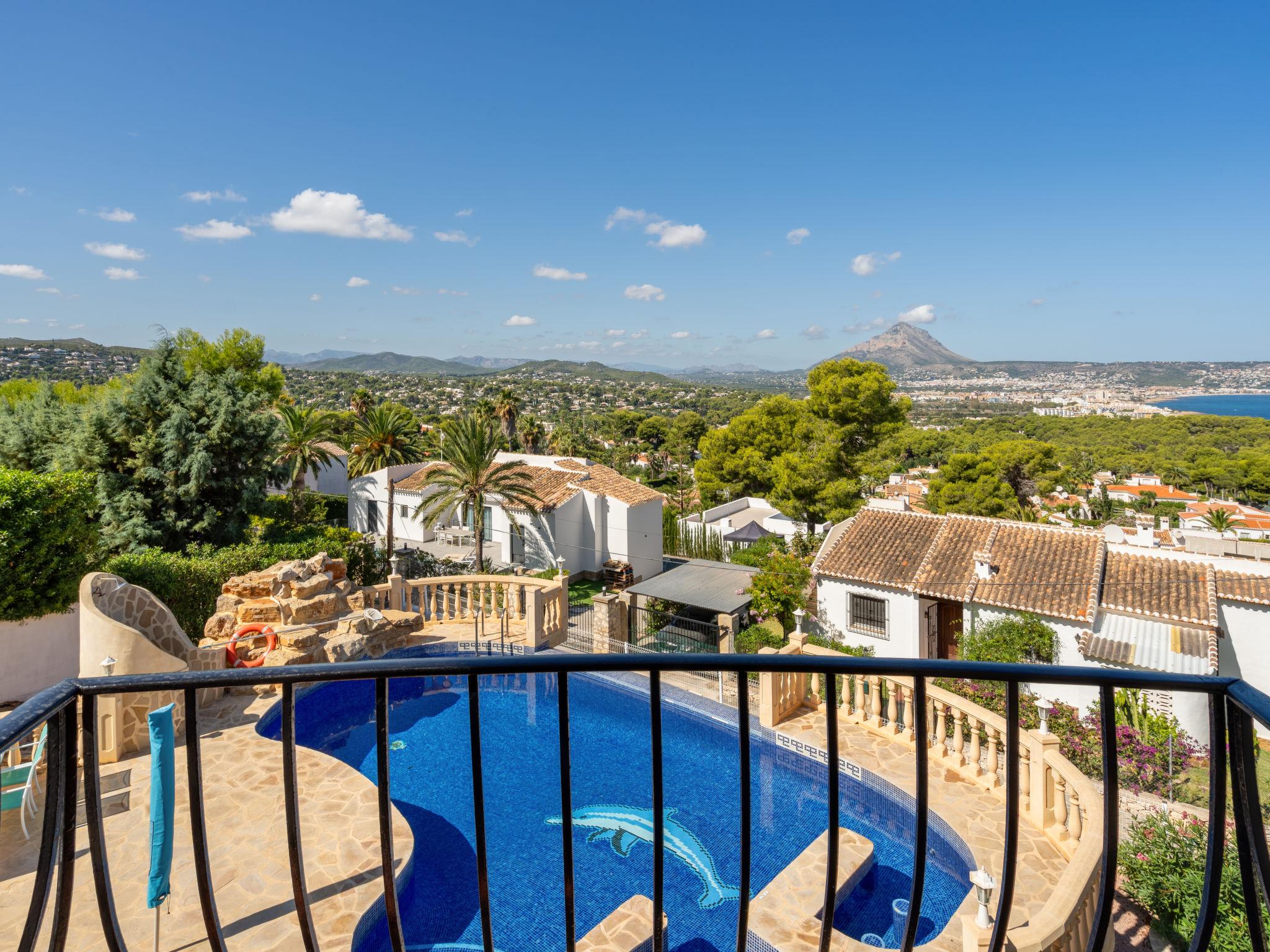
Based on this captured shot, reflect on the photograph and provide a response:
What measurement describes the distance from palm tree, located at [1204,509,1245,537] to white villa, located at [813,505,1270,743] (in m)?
21.9

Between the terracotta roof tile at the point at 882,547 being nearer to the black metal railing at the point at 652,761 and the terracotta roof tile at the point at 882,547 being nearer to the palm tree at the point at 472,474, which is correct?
the palm tree at the point at 472,474

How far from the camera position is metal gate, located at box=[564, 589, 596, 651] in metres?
12.7

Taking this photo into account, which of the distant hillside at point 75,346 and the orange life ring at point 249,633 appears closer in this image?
the orange life ring at point 249,633

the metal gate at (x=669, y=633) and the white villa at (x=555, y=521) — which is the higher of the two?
the white villa at (x=555, y=521)

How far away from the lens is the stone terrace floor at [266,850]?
4.70 meters

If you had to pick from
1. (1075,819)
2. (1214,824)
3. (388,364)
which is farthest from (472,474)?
(388,364)

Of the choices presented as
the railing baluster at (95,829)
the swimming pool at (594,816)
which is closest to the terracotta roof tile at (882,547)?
the swimming pool at (594,816)

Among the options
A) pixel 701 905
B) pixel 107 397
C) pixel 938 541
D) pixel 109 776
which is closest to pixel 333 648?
pixel 109 776

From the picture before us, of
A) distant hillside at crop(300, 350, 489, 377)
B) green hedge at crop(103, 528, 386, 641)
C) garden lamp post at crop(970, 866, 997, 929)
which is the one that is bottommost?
garden lamp post at crop(970, 866, 997, 929)

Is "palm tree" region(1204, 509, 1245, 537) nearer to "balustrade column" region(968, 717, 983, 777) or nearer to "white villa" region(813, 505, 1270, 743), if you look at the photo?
"white villa" region(813, 505, 1270, 743)

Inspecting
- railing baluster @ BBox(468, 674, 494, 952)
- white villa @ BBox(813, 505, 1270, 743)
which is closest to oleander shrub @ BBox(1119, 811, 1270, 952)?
railing baluster @ BBox(468, 674, 494, 952)

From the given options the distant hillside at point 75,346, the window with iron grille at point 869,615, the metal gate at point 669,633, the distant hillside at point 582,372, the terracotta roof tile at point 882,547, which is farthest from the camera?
the distant hillside at point 582,372

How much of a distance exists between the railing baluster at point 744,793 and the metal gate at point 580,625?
35.4 feet

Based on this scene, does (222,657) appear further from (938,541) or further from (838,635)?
(938,541)
